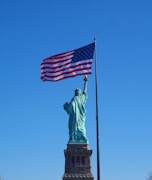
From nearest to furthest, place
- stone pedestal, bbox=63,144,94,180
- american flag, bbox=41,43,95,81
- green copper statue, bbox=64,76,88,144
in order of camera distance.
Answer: american flag, bbox=41,43,95,81
stone pedestal, bbox=63,144,94,180
green copper statue, bbox=64,76,88,144

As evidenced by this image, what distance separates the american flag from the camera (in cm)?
2833

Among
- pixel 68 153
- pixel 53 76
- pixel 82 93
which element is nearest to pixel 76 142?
pixel 68 153

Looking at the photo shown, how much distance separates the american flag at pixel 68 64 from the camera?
2833 cm

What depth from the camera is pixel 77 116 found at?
60438 mm

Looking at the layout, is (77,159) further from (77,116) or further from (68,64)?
(68,64)

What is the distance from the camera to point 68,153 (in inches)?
2320

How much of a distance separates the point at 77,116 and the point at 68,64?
3112 cm

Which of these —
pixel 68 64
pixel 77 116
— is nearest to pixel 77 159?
pixel 77 116

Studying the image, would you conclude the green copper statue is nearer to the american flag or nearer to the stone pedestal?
the stone pedestal

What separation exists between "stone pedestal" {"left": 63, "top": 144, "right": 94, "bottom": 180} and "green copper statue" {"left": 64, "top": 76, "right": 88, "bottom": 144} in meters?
0.82

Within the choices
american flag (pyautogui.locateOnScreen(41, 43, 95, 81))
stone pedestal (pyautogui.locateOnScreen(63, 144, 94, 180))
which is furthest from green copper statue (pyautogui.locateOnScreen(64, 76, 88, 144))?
american flag (pyautogui.locateOnScreen(41, 43, 95, 81))

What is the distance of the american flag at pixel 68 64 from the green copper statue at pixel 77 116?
28.2 metres

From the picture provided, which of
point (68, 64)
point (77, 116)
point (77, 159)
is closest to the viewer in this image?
point (68, 64)

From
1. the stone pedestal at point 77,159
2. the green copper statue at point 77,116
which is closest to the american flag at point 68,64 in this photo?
the green copper statue at point 77,116
